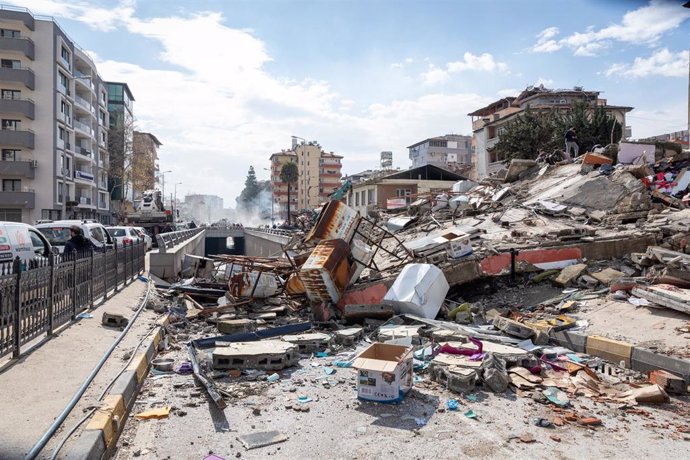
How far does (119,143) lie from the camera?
203 ft

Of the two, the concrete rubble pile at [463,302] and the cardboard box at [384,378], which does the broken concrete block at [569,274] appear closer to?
the concrete rubble pile at [463,302]

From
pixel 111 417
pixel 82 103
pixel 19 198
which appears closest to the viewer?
pixel 111 417

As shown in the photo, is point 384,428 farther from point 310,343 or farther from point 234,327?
point 234,327

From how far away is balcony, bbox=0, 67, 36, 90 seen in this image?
4059 centimetres

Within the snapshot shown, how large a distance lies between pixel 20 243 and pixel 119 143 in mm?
57335

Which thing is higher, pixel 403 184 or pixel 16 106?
pixel 16 106

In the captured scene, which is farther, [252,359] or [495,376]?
[252,359]

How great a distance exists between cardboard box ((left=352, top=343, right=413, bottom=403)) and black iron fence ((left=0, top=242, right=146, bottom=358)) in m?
4.14

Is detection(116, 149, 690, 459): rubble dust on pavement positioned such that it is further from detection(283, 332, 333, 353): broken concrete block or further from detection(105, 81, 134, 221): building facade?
detection(105, 81, 134, 221): building facade

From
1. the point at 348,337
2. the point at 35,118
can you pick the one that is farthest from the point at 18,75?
the point at 348,337

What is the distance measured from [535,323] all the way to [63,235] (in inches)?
530

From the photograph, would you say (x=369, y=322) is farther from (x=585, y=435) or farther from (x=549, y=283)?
(x=585, y=435)

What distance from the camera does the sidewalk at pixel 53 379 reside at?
4055 millimetres

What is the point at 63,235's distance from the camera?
14867 mm
